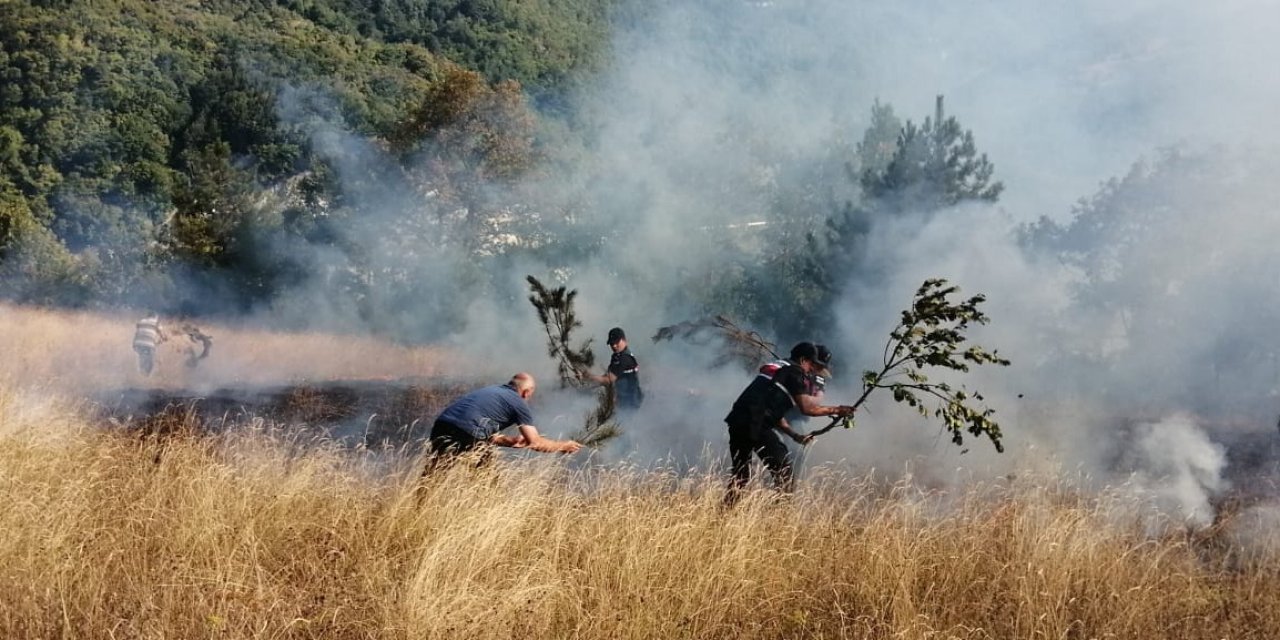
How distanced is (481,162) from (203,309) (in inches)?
245

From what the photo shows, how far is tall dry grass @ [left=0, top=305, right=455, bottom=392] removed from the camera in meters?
13.0

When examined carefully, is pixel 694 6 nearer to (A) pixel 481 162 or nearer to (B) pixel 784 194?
(B) pixel 784 194

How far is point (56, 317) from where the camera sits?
17922 mm

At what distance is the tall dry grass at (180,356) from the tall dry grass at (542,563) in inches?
261

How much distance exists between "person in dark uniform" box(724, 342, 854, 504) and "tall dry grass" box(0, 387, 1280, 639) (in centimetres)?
69

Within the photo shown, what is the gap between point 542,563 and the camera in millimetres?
4812

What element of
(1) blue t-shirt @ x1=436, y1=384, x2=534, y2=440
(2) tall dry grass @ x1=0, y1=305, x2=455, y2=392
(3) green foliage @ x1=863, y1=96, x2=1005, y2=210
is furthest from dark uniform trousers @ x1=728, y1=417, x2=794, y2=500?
(3) green foliage @ x1=863, y1=96, x2=1005, y2=210

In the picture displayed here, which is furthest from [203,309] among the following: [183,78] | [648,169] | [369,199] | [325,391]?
[183,78]

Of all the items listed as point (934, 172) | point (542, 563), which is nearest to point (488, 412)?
point (542, 563)

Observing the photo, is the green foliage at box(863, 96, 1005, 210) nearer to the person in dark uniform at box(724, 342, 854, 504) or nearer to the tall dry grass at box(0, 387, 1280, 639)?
the person in dark uniform at box(724, 342, 854, 504)

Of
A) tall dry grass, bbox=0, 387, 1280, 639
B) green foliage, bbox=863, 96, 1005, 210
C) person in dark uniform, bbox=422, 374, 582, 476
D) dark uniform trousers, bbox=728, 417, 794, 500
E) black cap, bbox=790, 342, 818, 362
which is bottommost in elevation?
tall dry grass, bbox=0, 387, 1280, 639

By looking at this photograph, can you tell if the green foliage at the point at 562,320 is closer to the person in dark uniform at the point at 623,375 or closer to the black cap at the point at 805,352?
the person in dark uniform at the point at 623,375

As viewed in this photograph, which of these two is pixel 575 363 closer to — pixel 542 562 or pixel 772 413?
pixel 772 413

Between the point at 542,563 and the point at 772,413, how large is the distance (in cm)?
260
